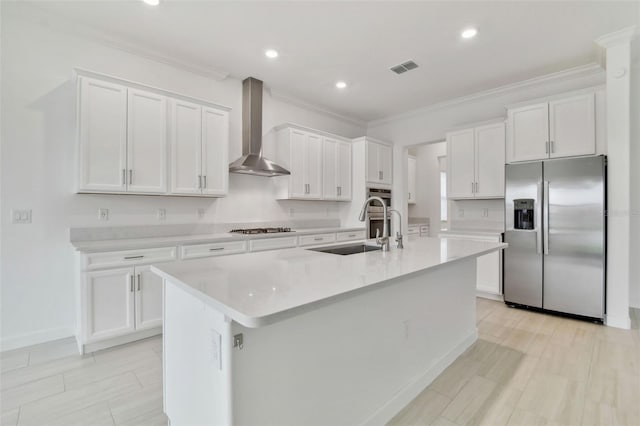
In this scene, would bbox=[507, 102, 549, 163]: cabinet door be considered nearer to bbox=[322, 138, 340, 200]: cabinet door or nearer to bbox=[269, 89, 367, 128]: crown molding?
bbox=[322, 138, 340, 200]: cabinet door

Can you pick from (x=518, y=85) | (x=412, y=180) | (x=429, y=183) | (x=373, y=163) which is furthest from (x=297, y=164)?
(x=429, y=183)

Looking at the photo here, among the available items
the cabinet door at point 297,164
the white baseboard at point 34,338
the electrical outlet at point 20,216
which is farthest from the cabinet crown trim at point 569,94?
the white baseboard at point 34,338

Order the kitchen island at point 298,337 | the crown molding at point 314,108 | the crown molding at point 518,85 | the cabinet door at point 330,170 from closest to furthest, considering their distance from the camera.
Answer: the kitchen island at point 298,337, the crown molding at point 518,85, the crown molding at point 314,108, the cabinet door at point 330,170

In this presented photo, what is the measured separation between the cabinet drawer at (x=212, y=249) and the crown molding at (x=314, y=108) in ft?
7.55

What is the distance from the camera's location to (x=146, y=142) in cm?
291

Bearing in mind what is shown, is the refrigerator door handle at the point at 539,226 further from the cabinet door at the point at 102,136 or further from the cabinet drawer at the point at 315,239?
the cabinet door at the point at 102,136

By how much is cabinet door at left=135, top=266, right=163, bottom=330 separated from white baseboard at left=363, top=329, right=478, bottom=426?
2109 mm

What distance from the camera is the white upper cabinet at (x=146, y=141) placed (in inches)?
103

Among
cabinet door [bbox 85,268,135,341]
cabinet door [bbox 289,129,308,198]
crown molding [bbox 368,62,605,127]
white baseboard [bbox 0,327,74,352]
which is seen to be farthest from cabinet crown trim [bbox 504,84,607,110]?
white baseboard [bbox 0,327,74,352]

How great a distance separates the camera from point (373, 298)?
162 centimetres

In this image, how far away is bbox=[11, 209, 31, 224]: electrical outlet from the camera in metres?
2.53

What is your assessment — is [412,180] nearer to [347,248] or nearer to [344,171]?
[344,171]

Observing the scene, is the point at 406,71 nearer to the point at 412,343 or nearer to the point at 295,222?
the point at 295,222

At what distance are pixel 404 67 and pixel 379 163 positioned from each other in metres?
1.83
